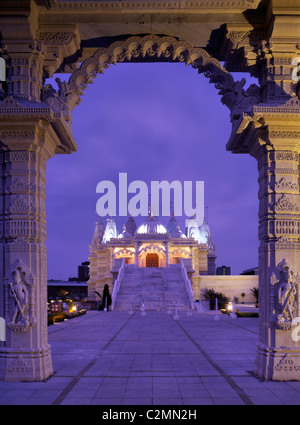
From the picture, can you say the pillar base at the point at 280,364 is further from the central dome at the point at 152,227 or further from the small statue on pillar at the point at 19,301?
the central dome at the point at 152,227

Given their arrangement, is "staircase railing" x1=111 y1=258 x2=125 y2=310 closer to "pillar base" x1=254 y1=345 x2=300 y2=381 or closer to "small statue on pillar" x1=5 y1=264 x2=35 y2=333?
"small statue on pillar" x1=5 y1=264 x2=35 y2=333

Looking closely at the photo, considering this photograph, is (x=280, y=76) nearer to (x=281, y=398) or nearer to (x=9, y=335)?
(x=281, y=398)

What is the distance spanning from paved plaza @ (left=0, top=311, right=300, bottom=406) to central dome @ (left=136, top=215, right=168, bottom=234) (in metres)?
38.8

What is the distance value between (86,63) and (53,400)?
6150 millimetres

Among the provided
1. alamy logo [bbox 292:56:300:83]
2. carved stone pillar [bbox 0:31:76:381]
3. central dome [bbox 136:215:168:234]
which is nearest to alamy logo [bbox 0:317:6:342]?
carved stone pillar [bbox 0:31:76:381]

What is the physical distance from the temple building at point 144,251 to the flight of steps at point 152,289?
1.76 metres

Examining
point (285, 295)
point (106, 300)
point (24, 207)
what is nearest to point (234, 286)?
point (106, 300)

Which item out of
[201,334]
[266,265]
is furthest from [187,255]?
[266,265]

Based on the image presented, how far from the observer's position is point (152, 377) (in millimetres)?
8578

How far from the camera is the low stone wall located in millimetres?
43531

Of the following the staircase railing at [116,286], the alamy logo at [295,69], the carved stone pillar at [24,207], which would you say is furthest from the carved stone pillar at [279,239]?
the staircase railing at [116,286]

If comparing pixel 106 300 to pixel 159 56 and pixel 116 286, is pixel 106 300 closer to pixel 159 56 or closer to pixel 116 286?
pixel 116 286

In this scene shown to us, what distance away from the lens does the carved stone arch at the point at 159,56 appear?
8.95 meters

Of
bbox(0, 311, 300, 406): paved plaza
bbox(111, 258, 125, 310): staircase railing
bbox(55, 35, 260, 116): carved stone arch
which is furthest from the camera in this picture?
bbox(111, 258, 125, 310): staircase railing
